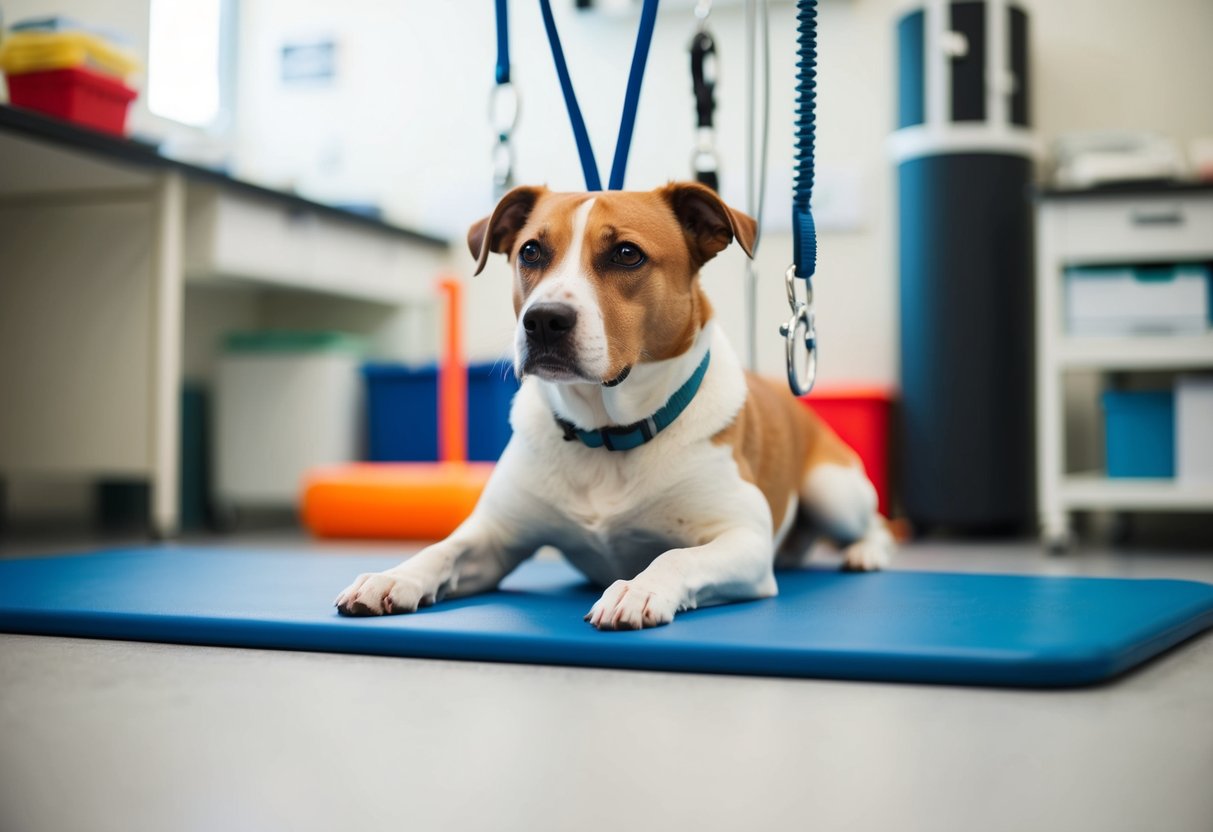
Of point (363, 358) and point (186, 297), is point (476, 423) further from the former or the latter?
point (186, 297)

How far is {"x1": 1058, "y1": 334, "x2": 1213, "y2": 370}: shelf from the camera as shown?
3.13 m

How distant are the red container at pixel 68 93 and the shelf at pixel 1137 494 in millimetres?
2848

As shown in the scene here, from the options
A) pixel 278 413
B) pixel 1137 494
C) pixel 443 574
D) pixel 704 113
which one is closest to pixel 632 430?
pixel 443 574

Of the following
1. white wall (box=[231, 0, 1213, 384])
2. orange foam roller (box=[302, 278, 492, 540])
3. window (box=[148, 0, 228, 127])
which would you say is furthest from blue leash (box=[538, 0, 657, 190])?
window (box=[148, 0, 228, 127])

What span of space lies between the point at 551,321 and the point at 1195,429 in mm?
2342

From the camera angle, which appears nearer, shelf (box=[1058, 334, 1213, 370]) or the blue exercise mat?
the blue exercise mat

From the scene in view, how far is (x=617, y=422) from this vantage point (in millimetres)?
1736

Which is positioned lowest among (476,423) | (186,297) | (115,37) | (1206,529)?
(1206,529)

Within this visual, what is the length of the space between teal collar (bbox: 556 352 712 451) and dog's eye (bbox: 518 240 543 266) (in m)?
0.25

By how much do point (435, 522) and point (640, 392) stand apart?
1819mm

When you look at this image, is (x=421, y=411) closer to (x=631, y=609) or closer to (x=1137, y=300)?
(x=1137, y=300)

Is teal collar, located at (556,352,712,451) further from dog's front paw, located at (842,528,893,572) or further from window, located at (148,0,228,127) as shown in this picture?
window, located at (148,0,228,127)

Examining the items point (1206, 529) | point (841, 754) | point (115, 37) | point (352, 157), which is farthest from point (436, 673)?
point (352, 157)

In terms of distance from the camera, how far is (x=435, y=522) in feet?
11.3
